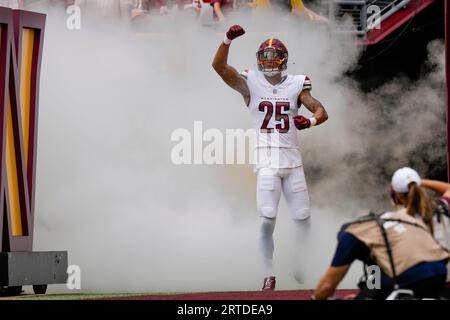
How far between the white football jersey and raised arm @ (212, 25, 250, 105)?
0.17 ft

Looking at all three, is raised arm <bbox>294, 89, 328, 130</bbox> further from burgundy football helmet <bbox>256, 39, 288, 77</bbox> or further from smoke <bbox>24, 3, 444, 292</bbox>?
smoke <bbox>24, 3, 444, 292</bbox>

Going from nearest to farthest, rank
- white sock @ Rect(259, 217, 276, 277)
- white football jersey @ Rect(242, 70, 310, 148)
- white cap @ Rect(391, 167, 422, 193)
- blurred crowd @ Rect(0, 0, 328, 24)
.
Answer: white cap @ Rect(391, 167, 422, 193) → white sock @ Rect(259, 217, 276, 277) → white football jersey @ Rect(242, 70, 310, 148) → blurred crowd @ Rect(0, 0, 328, 24)

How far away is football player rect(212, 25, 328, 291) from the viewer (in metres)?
10.0

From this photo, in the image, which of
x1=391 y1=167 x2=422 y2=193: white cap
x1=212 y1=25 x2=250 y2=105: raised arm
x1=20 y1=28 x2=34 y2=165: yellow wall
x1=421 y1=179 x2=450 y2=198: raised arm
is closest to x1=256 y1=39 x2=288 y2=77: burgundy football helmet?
x1=212 y1=25 x2=250 y2=105: raised arm

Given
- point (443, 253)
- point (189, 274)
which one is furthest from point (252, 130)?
point (443, 253)

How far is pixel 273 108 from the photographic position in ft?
33.0

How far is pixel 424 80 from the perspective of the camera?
14148 millimetres

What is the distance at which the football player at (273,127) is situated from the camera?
10.0 metres

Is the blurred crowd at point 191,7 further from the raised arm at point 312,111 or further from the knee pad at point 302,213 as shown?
the knee pad at point 302,213

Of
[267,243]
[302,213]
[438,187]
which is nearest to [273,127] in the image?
[302,213]

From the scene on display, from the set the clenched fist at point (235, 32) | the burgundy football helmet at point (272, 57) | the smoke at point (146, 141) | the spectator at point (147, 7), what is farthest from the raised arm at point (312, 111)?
the spectator at point (147, 7)

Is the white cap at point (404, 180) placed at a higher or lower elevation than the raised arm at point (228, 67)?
lower

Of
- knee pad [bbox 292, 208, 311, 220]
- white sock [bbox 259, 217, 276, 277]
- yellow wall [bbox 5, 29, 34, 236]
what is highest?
yellow wall [bbox 5, 29, 34, 236]
